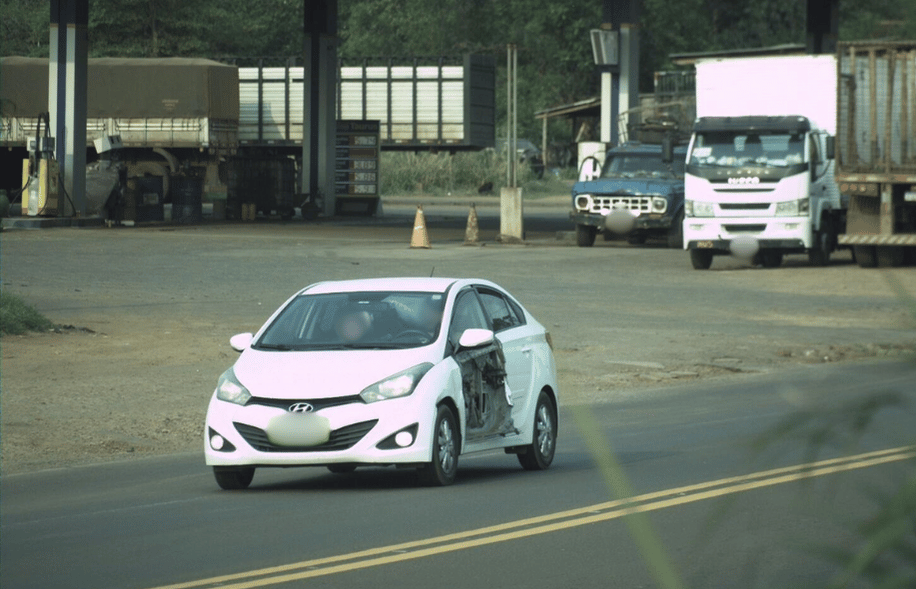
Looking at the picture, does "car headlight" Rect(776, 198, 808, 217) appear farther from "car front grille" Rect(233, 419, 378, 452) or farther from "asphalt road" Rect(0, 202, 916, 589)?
"car front grille" Rect(233, 419, 378, 452)

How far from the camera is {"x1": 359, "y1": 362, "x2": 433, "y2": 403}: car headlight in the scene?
32.4ft

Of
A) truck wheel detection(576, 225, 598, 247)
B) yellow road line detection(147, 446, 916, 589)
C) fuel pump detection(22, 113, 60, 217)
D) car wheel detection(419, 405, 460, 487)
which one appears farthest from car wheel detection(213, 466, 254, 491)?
fuel pump detection(22, 113, 60, 217)

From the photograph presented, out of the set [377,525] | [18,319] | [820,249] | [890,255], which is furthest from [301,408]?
[890,255]

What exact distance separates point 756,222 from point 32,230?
752 inches

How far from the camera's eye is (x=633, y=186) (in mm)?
36406

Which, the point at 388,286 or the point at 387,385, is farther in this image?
the point at 388,286

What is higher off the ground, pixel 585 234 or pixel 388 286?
pixel 388 286

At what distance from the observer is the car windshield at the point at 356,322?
10.6 m

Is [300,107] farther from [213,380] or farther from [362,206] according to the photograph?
[213,380]

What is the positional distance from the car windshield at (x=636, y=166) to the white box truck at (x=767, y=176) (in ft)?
14.0

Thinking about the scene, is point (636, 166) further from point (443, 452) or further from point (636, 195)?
point (443, 452)

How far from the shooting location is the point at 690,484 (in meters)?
10.1

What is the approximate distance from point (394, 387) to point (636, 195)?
27.1 metres

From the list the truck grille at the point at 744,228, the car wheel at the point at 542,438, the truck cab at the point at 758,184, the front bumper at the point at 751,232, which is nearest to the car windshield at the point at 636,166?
the truck cab at the point at 758,184
